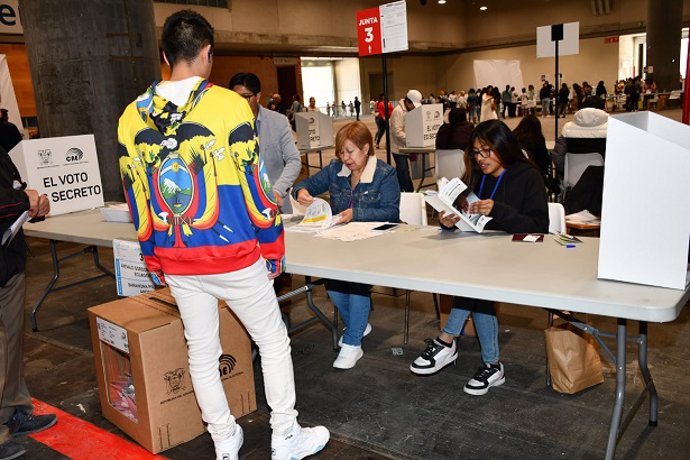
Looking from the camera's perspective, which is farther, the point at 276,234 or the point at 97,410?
the point at 97,410

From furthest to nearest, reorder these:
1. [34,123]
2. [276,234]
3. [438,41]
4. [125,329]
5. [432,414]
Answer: [438,41], [34,123], [432,414], [125,329], [276,234]

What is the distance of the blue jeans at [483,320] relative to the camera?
8.64ft

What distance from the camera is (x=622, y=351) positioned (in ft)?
6.43

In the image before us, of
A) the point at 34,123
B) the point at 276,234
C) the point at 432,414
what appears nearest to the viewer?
the point at 276,234

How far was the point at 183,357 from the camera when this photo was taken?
2.38 m

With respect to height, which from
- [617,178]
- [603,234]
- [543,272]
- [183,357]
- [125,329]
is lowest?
[183,357]

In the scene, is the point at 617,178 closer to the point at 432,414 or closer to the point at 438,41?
the point at 432,414

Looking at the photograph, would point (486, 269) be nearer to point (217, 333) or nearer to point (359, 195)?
point (217, 333)

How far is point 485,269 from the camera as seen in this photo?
6.77 ft

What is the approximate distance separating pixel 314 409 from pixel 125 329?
881mm

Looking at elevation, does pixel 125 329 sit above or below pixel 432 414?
above

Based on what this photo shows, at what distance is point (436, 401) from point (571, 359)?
587 mm

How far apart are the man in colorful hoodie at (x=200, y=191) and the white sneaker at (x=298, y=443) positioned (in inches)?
15.5

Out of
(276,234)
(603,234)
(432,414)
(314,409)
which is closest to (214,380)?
(276,234)
